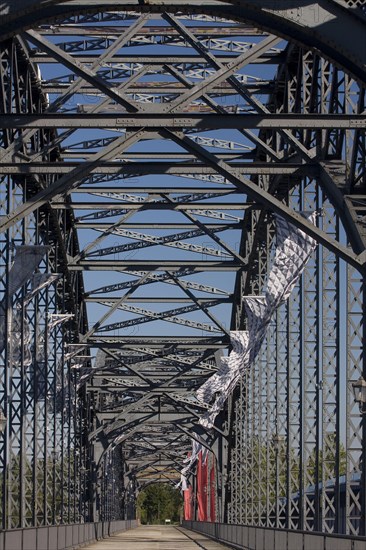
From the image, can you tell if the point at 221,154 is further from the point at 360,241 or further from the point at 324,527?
the point at 360,241

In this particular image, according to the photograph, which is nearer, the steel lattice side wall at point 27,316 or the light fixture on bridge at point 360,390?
the light fixture on bridge at point 360,390

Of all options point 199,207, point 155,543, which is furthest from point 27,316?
point 155,543

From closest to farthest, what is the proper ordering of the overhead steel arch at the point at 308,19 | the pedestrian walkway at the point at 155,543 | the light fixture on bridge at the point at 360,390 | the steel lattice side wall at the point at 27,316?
the overhead steel arch at the point at 308,19, the light fixture on bridge at the point at 360,390, the steel lattice side wall at the point at 27,316, the pedestrian walkway at the point at 155,543

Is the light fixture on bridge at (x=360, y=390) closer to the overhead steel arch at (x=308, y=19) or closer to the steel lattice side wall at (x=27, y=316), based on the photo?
the overhead steel arch at (x=308, y=19)

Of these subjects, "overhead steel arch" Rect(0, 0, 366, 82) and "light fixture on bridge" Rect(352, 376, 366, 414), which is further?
"light fixture on bridge" Rect(352, 376, 366, 414)

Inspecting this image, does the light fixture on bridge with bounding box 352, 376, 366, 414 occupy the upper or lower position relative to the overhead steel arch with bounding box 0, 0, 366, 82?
lower

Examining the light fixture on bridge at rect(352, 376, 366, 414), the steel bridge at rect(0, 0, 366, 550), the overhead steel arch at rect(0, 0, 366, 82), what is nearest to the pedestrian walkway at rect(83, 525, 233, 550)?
the steel bridge at rect(0, 0, 366, 550)

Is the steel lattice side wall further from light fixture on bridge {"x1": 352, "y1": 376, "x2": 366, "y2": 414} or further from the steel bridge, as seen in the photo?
light fixture on bridge {"x1": 352, "y1": 376, "x2": 366, "y2": 414}

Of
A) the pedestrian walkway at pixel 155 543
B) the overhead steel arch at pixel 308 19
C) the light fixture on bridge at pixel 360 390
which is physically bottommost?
the pedestrian walkway at pixel 155 543

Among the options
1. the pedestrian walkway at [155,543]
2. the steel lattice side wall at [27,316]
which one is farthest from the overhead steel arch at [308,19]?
the pedestrian walkway at [155,543]

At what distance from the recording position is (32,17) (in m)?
19.4

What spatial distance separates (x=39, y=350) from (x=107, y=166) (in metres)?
18.1

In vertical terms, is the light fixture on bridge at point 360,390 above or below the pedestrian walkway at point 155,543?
above

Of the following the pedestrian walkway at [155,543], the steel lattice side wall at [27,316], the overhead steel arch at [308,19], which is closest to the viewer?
the overhead steel arch at [308,19]
